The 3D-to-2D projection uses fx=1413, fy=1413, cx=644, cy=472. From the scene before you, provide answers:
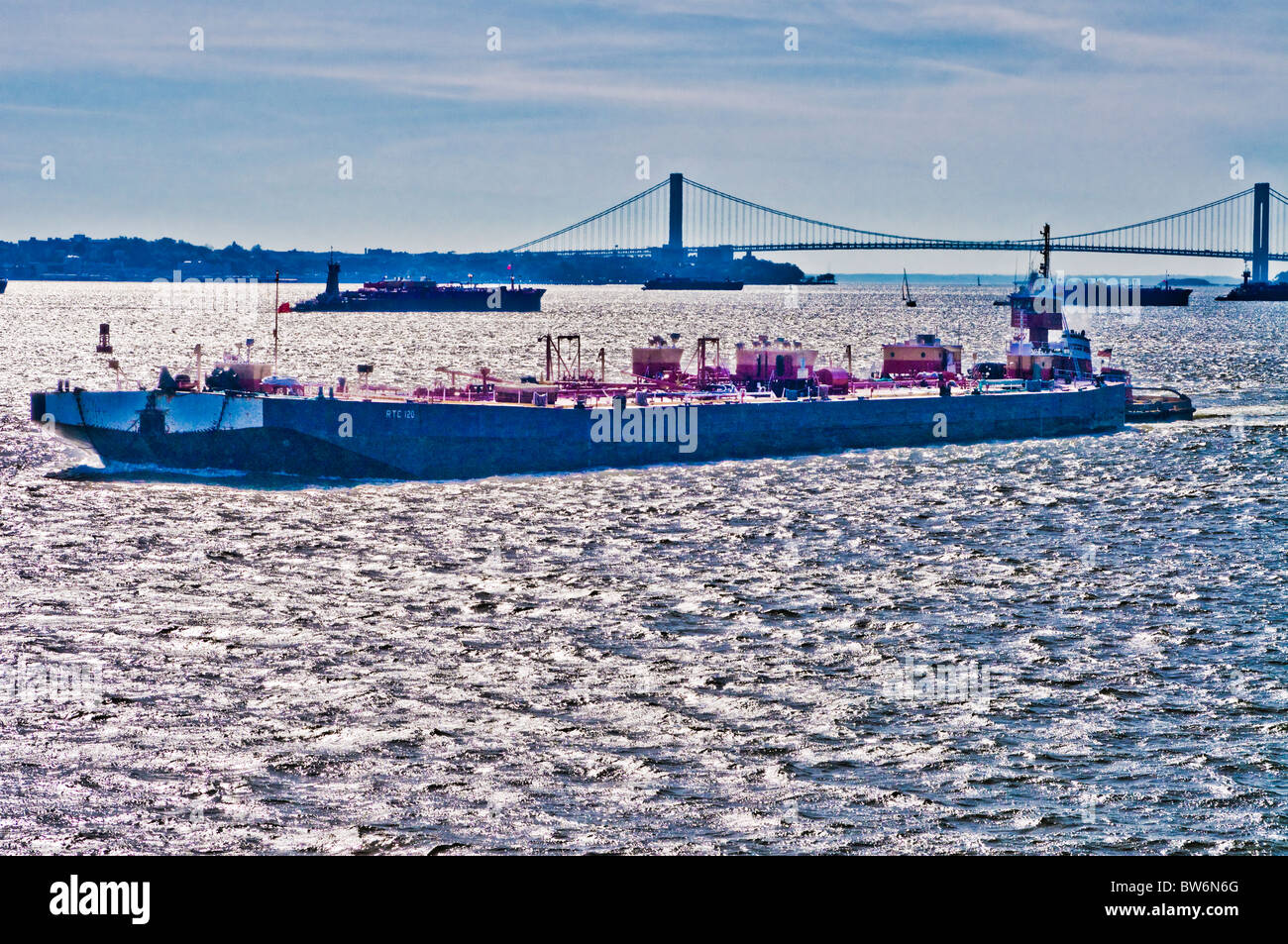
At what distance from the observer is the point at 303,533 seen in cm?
5056

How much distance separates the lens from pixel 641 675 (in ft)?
100

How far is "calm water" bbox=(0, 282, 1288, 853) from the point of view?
22.0 metres

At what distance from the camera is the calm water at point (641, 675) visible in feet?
72.3

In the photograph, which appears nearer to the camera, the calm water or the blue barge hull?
the calm water

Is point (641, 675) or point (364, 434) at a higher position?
point (364, 434)

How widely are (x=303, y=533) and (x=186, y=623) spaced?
1529 cm

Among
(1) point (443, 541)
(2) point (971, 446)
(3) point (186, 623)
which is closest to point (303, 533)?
(1) point (443, 541)

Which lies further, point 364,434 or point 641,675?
point 364,434

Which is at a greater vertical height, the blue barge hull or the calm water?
the blue barge hull

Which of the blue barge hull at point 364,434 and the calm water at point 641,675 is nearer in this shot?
the calm water at point 641,675

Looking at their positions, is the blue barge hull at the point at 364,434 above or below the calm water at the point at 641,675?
above
